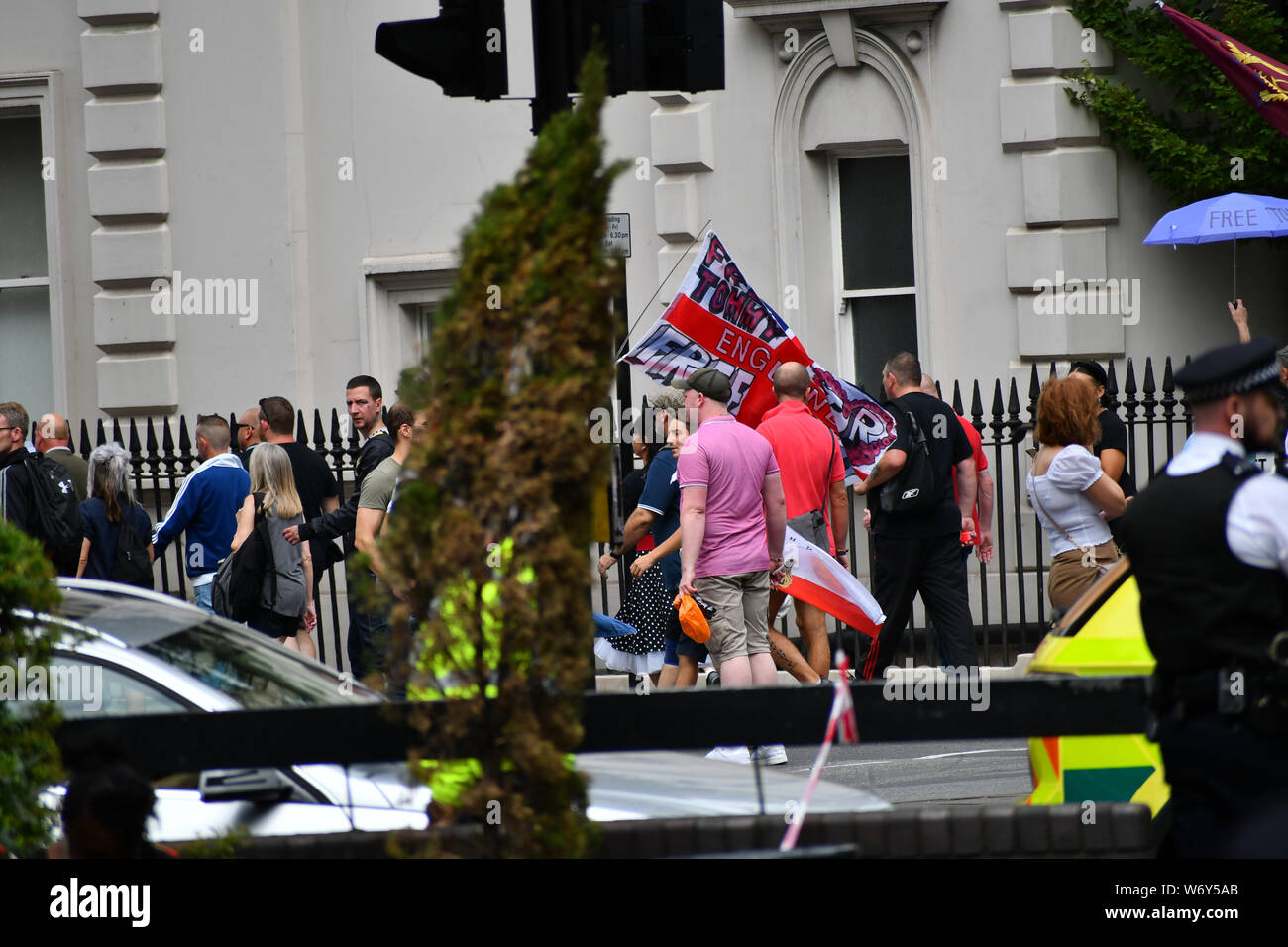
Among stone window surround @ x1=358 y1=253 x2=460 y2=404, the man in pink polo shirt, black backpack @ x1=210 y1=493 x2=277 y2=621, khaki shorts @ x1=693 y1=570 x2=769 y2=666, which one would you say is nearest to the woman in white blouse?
the man in pink polo shirt

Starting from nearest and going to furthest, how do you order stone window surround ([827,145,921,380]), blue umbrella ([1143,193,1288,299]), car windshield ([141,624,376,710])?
car windshield ([141,624,376,710]), blue umbrella ([1143,193,1288,299]), stone window surround ([827,145,921,380])

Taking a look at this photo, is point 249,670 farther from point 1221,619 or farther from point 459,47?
point 1221,619

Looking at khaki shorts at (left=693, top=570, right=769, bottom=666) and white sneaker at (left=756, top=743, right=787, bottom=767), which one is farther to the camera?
khaki shorts at (left=693, top=570, right=769, bottom=666)

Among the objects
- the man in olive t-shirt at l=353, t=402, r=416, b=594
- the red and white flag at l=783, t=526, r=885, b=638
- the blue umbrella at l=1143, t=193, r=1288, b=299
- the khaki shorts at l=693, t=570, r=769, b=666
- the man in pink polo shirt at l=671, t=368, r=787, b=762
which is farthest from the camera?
the blue umbrella at l=1143, t=193, r=1288, b=299

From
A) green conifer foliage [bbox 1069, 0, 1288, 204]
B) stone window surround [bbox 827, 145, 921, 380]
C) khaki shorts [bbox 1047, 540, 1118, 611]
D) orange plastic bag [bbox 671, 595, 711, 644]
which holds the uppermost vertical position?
green conifer foliage [bbox 1069, 0, 1288, 204]

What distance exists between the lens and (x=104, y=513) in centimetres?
1098

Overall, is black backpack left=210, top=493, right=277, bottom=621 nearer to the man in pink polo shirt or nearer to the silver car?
the man in pink polo shirt

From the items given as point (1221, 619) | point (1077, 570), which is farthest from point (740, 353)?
point (1221, 619)

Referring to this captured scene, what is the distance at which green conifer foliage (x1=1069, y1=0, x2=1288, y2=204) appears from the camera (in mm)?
12422

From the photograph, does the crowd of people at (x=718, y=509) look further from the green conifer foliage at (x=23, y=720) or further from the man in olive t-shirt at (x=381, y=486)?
the green conifer foliage at (x=23, y=720)

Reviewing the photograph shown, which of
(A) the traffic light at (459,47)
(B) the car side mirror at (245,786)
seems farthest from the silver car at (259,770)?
(A) the traffic light at (459,47)

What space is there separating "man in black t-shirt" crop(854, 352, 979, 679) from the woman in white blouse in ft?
5.96
